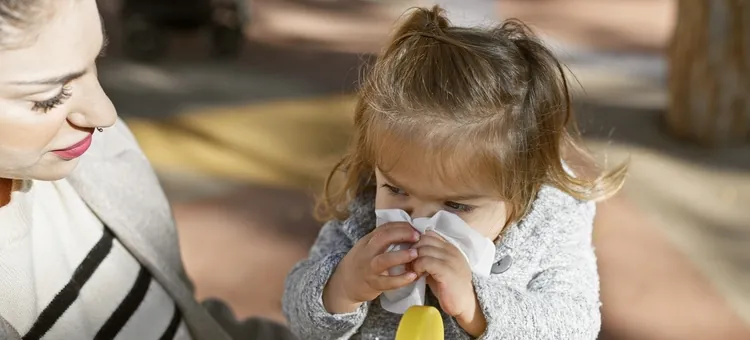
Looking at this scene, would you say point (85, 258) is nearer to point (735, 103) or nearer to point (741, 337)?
point (741, 337)

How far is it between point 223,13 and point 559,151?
2.84 metres

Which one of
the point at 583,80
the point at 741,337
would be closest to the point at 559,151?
the point at 741,337

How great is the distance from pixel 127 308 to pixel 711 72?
209 centimetres

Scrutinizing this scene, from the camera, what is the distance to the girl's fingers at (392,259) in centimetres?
84

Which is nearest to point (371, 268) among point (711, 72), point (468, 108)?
point (468, 108)

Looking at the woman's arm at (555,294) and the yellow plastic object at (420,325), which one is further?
the woman's arm at (555,294)

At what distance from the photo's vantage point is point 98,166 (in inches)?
41.7

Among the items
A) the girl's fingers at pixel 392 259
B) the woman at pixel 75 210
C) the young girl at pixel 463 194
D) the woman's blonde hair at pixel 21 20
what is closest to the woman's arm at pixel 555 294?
the young girl at pixel 463 194

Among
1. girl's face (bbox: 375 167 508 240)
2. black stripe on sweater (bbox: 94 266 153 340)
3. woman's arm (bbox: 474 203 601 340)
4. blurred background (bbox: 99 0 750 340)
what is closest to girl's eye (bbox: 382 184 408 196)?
girl's face (bbox: 375 167 508 240)

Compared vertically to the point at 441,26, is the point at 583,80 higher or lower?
lower

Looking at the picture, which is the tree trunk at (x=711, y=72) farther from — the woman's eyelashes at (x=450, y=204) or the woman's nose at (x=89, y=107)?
the woman's nose at (x=89, y=107)

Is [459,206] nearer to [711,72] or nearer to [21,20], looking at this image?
[21,20]

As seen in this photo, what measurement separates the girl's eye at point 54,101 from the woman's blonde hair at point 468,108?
0.32 m

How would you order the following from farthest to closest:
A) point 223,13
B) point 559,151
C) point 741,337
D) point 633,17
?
1. point 633,17
2. point 223,13
3. point 741,337
4. point 559,151
